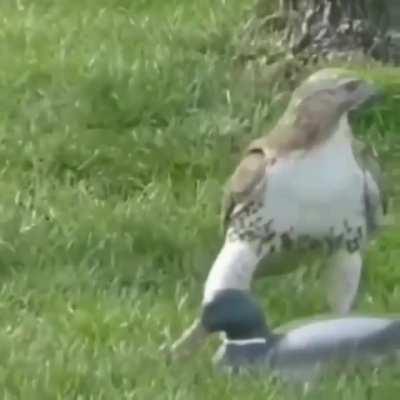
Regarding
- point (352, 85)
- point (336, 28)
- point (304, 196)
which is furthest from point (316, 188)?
point (336, 28)

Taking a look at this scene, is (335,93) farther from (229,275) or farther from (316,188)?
(229,275)

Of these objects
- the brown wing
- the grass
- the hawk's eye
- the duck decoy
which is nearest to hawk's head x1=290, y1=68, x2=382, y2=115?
the hawk's eye

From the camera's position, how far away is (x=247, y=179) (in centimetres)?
462

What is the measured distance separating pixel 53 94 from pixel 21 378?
251cm

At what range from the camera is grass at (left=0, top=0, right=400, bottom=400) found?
4.71 meters

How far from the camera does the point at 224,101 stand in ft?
23.1

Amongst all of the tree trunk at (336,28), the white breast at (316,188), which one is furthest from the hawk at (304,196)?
the tree trunk at (336,28)

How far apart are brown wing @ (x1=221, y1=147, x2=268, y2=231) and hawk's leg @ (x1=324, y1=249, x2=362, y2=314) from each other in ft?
0.92

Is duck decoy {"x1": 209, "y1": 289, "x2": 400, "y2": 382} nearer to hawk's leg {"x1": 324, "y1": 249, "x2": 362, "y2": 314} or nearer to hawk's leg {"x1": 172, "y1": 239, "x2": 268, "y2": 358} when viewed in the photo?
hawk's leg {"x1": 172, "y1": 239, "x2": 268, "y2": 358}

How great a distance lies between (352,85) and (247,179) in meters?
0.36

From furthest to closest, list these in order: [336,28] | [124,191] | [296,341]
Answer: [336,28] → [124,191] → [296,341]

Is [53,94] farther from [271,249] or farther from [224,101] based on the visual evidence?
[271,249]

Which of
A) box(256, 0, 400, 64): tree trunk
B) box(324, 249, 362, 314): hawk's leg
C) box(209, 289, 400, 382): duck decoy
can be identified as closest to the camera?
box(209, 289, 400, 382): duck decoy

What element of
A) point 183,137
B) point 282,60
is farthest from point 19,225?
point 282,60
